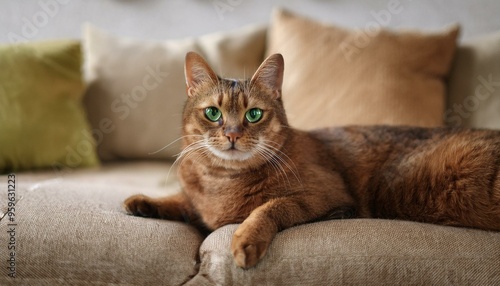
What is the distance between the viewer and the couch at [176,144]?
1253 mm

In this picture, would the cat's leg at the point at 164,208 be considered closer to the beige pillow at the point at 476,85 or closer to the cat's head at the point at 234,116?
the cat's head at the point at 234,116

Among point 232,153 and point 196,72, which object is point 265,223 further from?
point 196,72

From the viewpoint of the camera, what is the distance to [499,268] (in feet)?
4.12

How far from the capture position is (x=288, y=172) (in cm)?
151

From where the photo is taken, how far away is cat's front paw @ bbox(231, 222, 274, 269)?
1.18 metres

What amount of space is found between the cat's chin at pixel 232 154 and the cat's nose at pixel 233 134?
4 cm

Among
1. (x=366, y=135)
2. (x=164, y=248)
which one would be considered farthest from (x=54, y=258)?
(x=366, y=135)

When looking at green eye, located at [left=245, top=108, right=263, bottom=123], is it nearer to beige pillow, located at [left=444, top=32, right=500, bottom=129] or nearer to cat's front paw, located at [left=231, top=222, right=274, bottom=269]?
cat's front paw, located at [left=231, top=222, right=274, bottom=269]

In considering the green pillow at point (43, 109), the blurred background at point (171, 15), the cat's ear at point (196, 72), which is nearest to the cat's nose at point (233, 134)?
the cat's ear at point (196, 72)

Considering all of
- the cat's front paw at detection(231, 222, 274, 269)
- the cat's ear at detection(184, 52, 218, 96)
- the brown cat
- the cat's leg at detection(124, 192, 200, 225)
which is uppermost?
the cat's ear at detection(184, 52, 218, 96)

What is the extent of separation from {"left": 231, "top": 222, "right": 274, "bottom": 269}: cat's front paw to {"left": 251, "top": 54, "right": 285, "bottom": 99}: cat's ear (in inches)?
19.6

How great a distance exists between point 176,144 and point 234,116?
105 centimetres

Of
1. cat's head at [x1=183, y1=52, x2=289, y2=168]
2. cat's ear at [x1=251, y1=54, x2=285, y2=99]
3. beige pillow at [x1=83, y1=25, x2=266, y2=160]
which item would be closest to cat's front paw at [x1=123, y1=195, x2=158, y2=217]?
cat's head at [x1=183, y1=52, x2=289, y2=168]

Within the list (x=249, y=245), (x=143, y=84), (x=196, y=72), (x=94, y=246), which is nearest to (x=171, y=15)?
(x=143, y=84)
